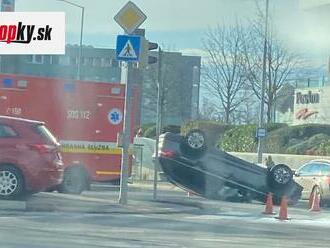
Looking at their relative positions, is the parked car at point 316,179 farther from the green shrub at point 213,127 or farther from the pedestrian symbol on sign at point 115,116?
the pedestrian symbol on sign at point 115,116

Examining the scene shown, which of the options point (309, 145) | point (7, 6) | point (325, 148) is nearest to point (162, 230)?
point (7, 6)

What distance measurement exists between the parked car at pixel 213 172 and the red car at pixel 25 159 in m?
2.83

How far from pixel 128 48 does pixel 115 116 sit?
4207mm

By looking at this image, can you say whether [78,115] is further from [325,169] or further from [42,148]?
[325,169]

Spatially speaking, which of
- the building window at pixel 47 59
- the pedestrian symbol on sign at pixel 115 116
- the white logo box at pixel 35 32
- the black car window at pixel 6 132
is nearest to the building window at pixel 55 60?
the building window at pixel 47 59

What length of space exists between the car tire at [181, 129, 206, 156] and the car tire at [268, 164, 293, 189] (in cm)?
164

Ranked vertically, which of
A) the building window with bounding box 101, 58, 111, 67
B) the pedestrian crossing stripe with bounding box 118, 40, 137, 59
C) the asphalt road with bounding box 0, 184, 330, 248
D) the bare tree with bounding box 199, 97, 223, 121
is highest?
the building window with bounding box 101, 58, 111, 67

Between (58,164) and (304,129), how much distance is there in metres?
18.6

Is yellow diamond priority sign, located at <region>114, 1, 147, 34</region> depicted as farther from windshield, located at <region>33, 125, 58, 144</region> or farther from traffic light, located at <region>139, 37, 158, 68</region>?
windshield, located at <region>33, 125, 58, 144</region>

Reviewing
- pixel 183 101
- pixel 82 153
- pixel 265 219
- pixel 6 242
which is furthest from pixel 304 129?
pixel 6 242

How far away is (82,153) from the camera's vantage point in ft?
60.7

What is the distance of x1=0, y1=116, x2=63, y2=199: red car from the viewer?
590 inches

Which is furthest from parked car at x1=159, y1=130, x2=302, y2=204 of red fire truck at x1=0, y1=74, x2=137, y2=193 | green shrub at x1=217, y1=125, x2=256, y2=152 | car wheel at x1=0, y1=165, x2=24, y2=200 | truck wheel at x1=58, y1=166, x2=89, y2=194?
green shrub at x1=217, y1=125, x2=256, y2=152

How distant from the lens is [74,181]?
18.2m
